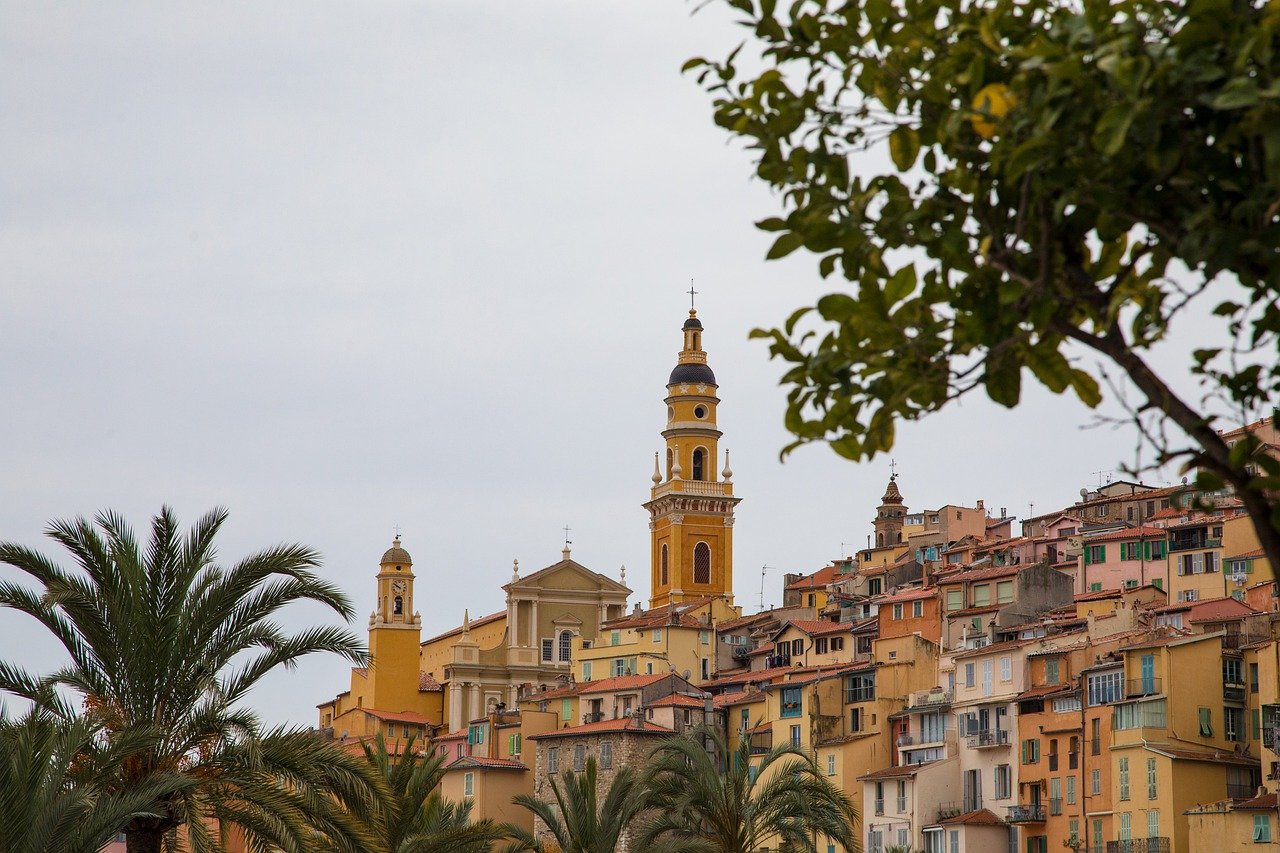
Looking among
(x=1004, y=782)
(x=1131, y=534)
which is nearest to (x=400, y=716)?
(x=1131, y=534)

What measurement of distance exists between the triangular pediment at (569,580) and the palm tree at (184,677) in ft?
301

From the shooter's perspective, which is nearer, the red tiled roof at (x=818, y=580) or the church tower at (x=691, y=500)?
the red tiled roof at (x=818, y=580)

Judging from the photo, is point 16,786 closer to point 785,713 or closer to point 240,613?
point 240,613

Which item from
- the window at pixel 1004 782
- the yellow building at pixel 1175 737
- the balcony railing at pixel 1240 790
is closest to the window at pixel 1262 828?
the yellow building at pixel 1175 737

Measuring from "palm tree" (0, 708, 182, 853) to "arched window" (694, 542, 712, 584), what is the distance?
339 ft

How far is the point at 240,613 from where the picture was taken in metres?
24.1

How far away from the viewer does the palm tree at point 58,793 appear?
21031mm

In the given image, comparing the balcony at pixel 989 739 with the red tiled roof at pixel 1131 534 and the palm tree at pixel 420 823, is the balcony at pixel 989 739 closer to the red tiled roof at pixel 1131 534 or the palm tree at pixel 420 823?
the red tiled roof at pixel 1131 534

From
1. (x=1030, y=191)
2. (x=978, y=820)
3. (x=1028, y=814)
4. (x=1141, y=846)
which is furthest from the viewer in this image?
(x=978, y=820)

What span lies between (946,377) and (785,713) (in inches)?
2861

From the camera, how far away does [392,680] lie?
111500 millimetres

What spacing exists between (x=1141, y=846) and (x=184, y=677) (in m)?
43.8

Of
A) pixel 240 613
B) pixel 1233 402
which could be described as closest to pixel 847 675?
pixel 240 613

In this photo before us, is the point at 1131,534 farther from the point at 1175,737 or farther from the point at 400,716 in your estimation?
the point at 400,716
